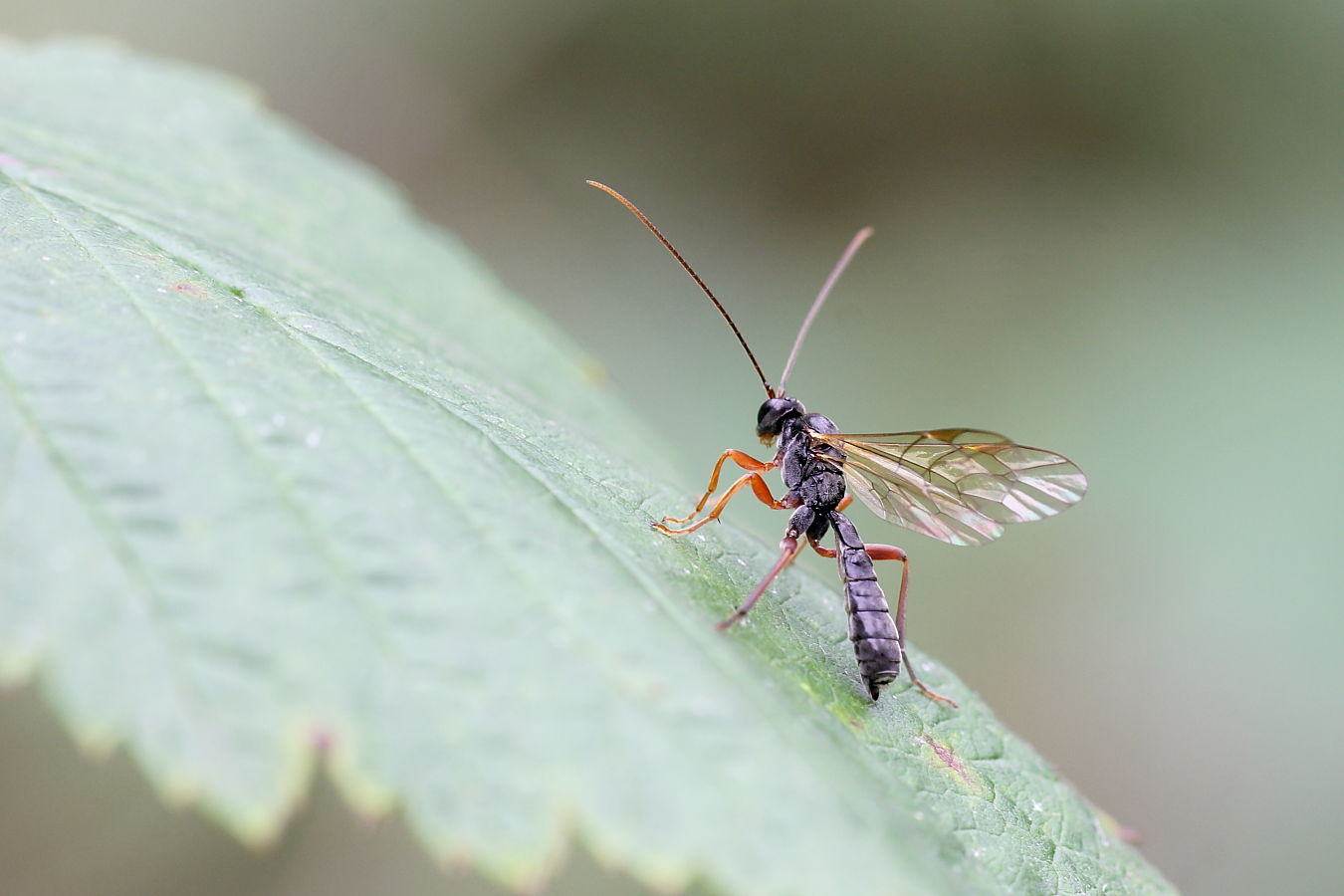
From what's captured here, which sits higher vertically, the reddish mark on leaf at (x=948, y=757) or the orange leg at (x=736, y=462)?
the orange leg at (x=736, y=462)

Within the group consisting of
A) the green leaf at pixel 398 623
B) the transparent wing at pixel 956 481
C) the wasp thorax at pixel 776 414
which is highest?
the transparent wing at pixel 956 481

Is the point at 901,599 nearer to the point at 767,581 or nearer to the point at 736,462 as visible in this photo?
the point at 736,462

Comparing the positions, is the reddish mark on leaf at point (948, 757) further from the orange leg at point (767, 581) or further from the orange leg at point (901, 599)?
the orange leg at point (767, 581)

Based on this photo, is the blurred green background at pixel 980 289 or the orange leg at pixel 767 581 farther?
the blurred green background at pixel 980 289

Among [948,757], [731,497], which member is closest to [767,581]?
[731,497]

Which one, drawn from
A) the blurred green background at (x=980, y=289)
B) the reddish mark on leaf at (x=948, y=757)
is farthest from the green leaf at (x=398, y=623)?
the blurred green background at (x=980, y=289)

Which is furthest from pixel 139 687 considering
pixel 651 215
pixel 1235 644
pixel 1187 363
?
pixel 651 215

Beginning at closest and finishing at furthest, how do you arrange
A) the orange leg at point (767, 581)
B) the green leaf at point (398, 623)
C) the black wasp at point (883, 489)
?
the green leaf at point (398, 623) < the orange leg at point (767, 581) < the black wasp at point (883, 489)

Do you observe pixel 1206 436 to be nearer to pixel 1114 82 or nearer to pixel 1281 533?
pixel 1281 533
